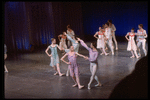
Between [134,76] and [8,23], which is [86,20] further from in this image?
[134,76]

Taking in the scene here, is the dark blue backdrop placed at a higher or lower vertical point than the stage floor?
higher

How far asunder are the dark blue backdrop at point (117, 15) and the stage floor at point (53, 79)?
758 centimetres

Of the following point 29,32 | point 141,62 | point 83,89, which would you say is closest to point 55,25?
point 29,32

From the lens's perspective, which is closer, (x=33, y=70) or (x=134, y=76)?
(x=134, y=76)

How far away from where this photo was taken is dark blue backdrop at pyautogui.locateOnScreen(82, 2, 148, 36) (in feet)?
56.4

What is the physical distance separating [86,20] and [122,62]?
35.7ft

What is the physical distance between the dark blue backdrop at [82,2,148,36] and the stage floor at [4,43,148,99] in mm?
7584

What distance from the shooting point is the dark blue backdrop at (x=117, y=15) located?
56.4 feet

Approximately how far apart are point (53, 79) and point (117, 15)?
1225 cm

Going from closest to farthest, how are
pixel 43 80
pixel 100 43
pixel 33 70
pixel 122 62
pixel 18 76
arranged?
pixel 43 80
pixel 18 76
pixel 33 70
pixel 122 62
pixel 100 43

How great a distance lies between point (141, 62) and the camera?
3217 mm

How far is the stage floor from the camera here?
19.7ft

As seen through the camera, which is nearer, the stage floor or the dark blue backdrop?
the stage floor

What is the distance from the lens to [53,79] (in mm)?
7348
